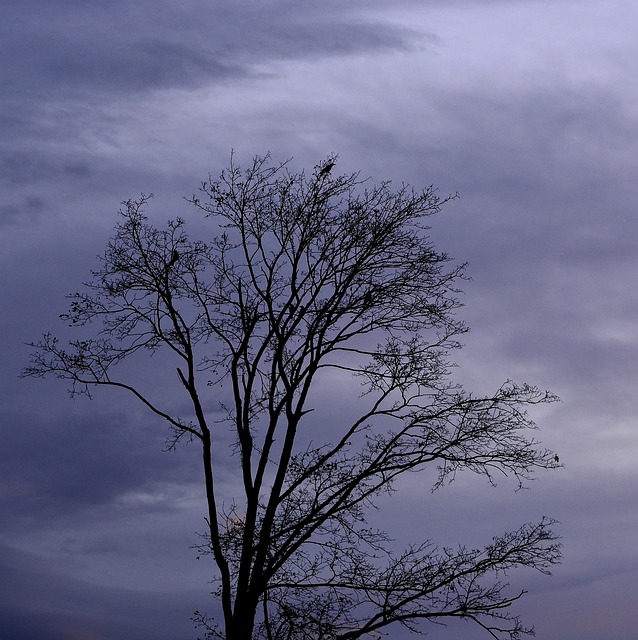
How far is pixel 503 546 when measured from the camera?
1553 cm

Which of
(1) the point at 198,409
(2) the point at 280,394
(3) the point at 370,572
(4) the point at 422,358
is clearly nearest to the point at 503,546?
(3) the point at 370,572

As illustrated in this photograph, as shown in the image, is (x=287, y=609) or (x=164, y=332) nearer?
(x=287, y=609)

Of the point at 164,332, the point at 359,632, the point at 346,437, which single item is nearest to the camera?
the point at 359,632

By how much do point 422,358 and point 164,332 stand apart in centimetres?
448

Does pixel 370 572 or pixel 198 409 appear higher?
pixel 198 409

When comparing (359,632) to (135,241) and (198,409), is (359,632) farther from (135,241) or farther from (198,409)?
(135,241)

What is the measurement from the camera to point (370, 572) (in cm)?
1556

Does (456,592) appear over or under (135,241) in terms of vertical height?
under

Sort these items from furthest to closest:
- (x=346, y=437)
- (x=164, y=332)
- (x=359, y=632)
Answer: (x=164, y=332)
(x=346, y=437)
(x=359, y=632)

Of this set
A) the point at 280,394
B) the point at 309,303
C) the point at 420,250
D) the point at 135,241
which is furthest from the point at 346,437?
the point at 135,241

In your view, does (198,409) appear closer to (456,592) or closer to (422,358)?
(422,358)

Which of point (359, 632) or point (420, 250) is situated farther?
point (420, 250)

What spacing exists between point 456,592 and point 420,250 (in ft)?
18.1

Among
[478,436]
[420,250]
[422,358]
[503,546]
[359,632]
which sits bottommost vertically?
[359,632]
